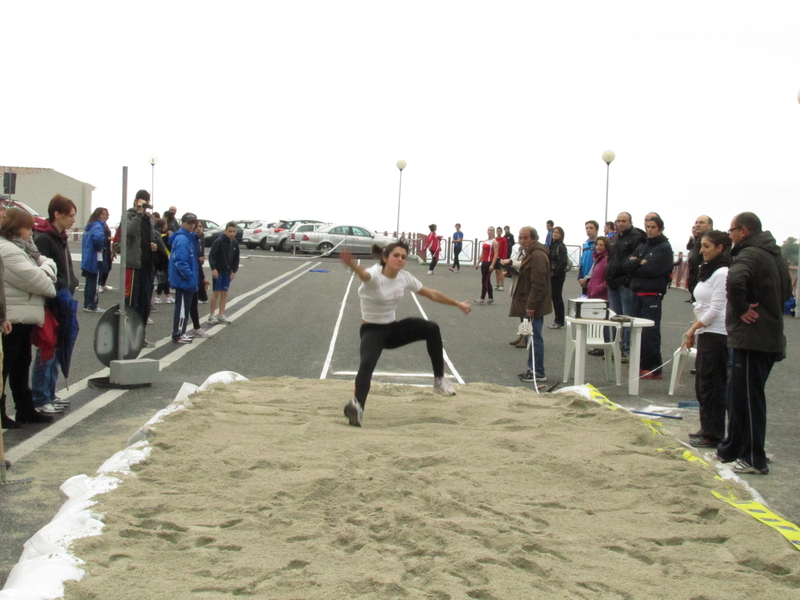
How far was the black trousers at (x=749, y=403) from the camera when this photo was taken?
20.6 ft

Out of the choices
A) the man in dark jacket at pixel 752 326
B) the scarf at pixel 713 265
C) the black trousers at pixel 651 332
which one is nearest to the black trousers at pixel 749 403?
the man in dark jacket at pixel 752 326

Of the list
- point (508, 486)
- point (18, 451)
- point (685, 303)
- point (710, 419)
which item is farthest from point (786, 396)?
point (685, 303)

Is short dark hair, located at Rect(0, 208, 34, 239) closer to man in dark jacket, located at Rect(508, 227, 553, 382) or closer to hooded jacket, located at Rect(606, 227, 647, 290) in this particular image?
man in dark jacket, located at Rect(508, 227, 553, 382)

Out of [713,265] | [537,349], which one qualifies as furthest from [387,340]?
[537,349]

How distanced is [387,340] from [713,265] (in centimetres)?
323

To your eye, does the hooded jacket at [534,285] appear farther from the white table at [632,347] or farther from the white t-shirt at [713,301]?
the white t-shirt at [713,301]

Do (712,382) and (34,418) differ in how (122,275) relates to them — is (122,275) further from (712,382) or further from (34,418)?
(712,382)

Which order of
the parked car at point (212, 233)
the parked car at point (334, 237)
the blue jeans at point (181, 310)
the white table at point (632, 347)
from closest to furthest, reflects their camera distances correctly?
the white table at point (632, 347)
the blue jeans at point (181, 310)
the parked car at point (334, 237)
the parked car at point (212, 233)

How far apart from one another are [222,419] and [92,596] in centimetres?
347

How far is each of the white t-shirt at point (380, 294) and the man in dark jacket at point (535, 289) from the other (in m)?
3.33

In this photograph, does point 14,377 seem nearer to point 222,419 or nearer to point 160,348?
point 222,419

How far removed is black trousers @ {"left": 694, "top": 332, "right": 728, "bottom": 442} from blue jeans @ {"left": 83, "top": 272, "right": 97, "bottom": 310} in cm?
1200

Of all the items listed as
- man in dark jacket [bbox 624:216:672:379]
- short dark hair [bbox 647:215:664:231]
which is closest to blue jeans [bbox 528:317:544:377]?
man in dark jacket [bbox 624:216:672:379]

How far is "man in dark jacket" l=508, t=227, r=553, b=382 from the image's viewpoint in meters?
10.6
